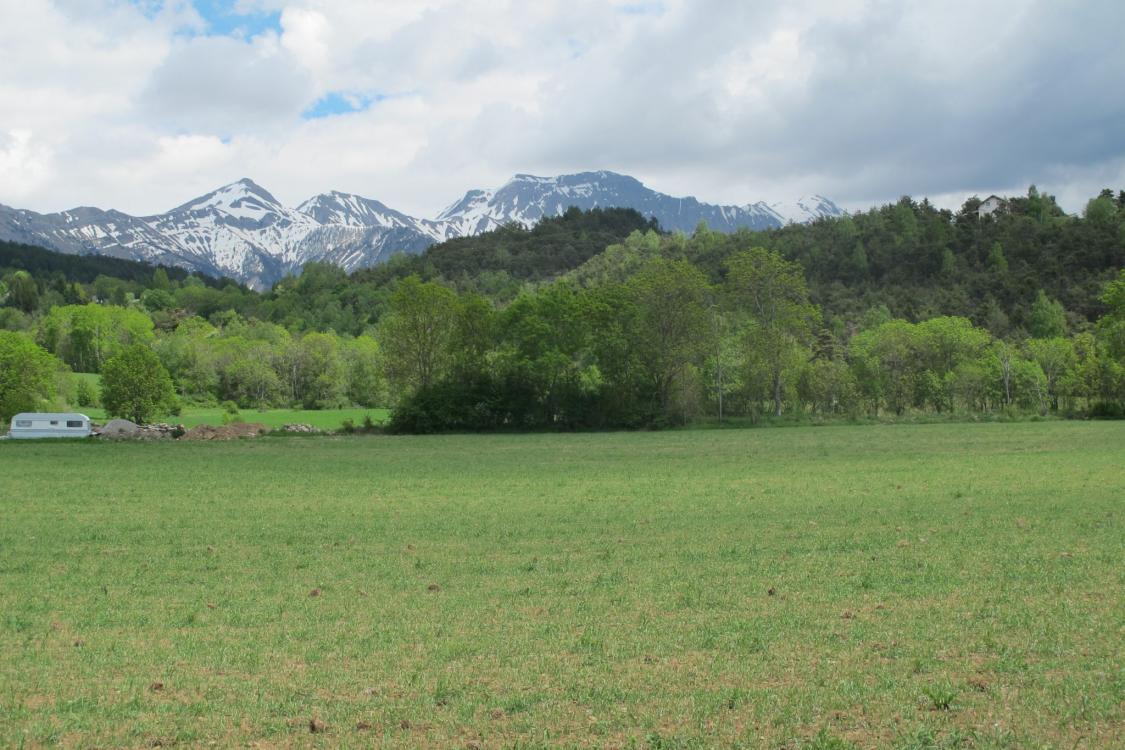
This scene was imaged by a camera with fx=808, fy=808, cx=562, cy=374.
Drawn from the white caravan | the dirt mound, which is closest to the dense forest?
the dirt mound

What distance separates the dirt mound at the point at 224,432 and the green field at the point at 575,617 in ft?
122

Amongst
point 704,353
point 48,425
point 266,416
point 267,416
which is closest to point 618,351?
point 704,353

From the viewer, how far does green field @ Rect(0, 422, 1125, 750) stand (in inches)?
317

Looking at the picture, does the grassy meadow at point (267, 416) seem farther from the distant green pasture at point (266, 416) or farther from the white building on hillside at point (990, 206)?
the white building on hillside at point (990, 206)

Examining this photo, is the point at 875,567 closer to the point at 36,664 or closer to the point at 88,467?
the point at 36,664

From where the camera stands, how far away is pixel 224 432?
68.4 meters

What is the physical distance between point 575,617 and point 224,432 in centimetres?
6281

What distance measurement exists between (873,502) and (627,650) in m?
17.5

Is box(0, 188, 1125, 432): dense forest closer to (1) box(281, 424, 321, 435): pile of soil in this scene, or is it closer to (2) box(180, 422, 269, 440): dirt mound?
(1) box(281, 424, 321, 435): pile of soil

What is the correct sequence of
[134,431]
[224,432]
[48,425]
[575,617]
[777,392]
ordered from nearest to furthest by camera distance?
1. [575,617]
2. [224,432]
3. [134,431]
4. [48,425]
5. [777,392]

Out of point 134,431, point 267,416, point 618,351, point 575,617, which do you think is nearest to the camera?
point 575,617

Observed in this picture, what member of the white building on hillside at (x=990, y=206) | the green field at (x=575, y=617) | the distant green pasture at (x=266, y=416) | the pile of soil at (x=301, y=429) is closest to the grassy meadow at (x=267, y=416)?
the distant green pasture at (x=266, y=416)

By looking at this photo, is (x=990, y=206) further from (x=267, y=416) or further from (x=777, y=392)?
(x=267, y=416)

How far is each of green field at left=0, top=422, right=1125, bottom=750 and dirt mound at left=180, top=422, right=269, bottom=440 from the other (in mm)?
37129
